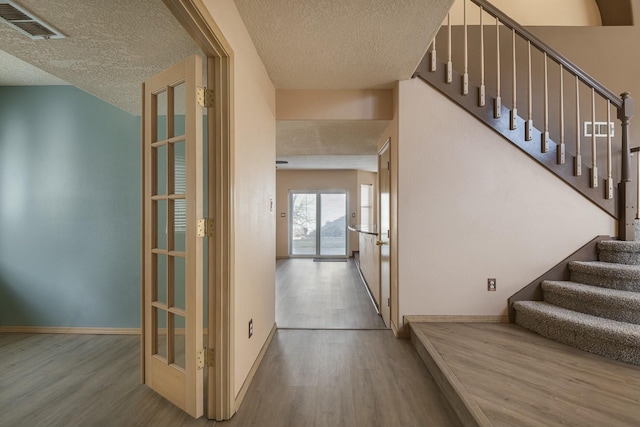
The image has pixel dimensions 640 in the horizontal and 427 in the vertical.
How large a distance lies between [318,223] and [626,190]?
634 cm

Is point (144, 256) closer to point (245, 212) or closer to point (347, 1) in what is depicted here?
point (245, 212)

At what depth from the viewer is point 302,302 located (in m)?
3.83

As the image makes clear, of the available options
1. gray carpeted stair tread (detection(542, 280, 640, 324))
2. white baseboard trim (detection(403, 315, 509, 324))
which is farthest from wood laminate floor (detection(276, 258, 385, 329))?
gray carpeted stair tread (detection(542, 280, 640, 324))

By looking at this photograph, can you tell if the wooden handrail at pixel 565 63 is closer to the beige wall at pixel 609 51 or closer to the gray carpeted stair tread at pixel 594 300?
the beige wall at pixel 609 51

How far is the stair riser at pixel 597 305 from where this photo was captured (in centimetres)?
202

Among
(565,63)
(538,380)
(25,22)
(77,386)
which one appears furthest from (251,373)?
(565,63)

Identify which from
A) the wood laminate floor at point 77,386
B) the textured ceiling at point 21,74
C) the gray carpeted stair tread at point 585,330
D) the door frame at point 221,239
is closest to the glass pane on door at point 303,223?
the wood laminate floor at point 77,386

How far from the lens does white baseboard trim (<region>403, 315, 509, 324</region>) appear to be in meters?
2.64

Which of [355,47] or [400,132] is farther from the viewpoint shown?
[400,132]

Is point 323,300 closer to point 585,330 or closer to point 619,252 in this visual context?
point 585,330

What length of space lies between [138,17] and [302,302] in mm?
3314

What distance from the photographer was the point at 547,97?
3.19m

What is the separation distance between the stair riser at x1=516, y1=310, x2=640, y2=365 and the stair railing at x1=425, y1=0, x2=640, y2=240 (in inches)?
47.1

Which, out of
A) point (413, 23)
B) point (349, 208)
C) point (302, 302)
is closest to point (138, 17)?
point (413, 23)
